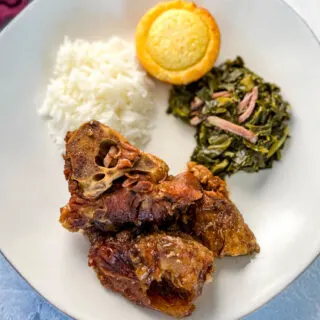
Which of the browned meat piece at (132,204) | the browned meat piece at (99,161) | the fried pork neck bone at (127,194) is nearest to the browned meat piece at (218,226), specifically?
the fried pork neck bone at (127,194)

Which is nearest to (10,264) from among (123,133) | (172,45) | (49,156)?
(49,156)

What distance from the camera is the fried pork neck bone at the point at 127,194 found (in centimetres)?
320

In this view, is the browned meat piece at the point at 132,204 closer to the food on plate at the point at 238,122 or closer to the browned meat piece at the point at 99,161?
the browned meat piece at the point at 99,161

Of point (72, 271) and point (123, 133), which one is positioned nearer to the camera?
point (72, 271)

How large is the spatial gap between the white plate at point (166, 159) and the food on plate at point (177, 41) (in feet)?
0.79

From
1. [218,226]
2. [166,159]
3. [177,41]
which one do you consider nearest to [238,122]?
[166,159]

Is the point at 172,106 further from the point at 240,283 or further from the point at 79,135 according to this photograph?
the point at 240,283

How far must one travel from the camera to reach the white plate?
3.53m

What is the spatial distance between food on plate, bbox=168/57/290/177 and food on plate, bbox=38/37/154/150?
0.36 m

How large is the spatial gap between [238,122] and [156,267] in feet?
4.66

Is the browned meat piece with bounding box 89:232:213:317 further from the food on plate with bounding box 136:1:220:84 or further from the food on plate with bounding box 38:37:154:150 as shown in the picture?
the food on plate with bounding box 136:1:220:84

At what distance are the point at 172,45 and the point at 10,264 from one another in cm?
202

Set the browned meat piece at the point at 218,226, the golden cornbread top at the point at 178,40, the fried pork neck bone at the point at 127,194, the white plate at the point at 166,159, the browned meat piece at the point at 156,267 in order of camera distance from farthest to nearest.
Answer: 1. the golden cornbread top at the point at 178,40
2. the white plate at the point at 166,159
3. the browned meat piece at the point at 218,226
4. the fried pork neck bone at the point at 127,194
5. the browned meat piece at the point at 156,267

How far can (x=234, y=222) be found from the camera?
11.3ft
